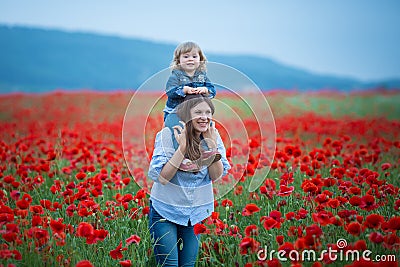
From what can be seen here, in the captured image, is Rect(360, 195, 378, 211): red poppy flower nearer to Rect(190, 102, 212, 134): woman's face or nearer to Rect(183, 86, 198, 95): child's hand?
Rect(190, 102, 212, 134): woman's face

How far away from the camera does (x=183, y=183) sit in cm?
278

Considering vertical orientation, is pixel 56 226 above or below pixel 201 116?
below

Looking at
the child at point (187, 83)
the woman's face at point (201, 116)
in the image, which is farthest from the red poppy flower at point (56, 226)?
the woman's face at point (201, 116)

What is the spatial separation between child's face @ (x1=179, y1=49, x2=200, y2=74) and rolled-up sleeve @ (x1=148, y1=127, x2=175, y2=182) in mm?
374

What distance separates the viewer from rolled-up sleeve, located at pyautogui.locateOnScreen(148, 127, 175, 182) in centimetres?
264

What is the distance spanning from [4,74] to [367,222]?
68.6 feet

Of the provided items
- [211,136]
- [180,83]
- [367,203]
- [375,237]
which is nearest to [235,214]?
Answer: [211,136]

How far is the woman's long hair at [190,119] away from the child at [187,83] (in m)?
0.03

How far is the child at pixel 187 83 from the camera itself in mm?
2645

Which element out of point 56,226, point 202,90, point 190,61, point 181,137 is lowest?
point 56,226

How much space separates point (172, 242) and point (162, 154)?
1.71ft

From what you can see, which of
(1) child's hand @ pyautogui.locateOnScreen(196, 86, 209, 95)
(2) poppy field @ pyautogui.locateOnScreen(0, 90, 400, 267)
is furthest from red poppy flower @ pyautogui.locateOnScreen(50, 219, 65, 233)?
(1) child's hand @ pyautogui.locateOnScreen(196, 86, 209, 95)

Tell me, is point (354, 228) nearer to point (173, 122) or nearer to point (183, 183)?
point (183, 183)

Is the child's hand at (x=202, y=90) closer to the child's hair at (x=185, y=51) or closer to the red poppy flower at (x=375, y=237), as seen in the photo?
the child's hair at (x=185, y=51)
